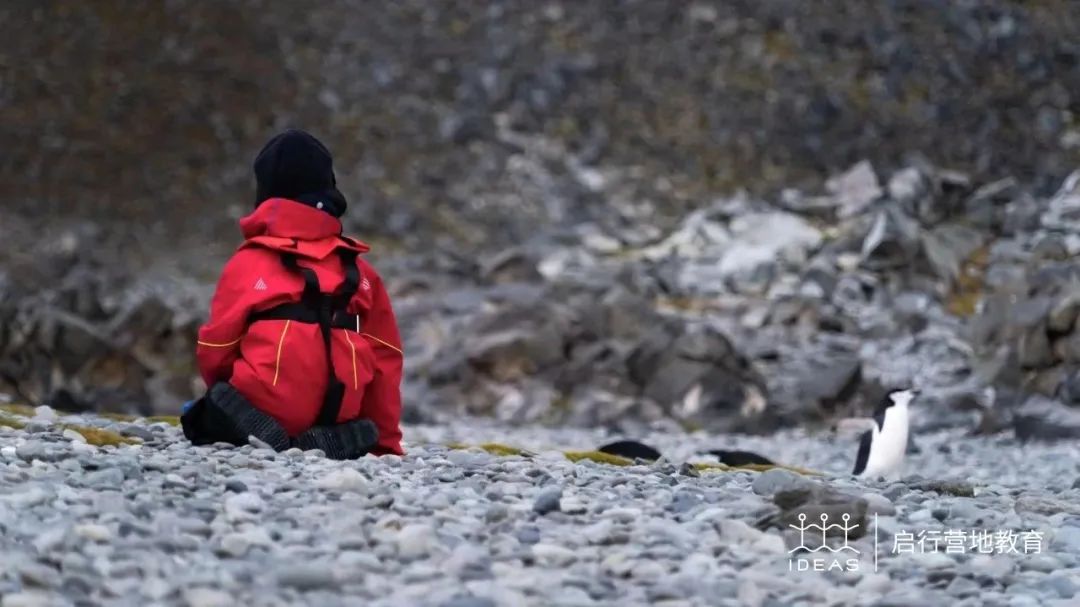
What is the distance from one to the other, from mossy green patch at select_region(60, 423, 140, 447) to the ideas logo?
3.52 metres

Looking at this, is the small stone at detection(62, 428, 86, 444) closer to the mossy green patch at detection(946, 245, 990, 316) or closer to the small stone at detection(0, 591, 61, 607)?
the small stone at detection(0, 591, 61, 607)

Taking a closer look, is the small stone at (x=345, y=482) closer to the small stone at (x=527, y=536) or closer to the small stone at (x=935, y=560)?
the small stone at (x=527, y=536)

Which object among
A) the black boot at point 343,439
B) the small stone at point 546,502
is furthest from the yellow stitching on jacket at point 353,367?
the small stone at point 546,502

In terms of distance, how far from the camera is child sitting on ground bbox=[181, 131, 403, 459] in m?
6.66

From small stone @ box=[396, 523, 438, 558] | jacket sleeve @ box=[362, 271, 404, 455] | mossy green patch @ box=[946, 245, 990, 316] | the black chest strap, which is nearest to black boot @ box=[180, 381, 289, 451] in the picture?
Result: the black chest strap

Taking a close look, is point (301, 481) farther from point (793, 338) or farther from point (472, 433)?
point (793, 338)

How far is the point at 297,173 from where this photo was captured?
6.95 m

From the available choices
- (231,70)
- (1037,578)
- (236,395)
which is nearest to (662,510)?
(1037,578)

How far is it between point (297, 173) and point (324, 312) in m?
0.71

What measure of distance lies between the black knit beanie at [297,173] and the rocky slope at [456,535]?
49.0 inches

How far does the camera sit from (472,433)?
17906 millimetres

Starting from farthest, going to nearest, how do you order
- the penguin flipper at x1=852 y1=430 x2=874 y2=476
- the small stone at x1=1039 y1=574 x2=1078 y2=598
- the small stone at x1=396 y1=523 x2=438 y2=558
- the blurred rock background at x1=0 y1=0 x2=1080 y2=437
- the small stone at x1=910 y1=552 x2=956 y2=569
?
the blurred rock background at x1=0 y1=0 x2=1080 y2=437, the penguin flipper at x1=852 y1=430 x2=874 y2=476, the small stone at x1=910 y1=552 x2=956 y2=569, the small stone at x1=1039 y1=574 x2=1078 y2=598, the small stone at x1=396 y1=523 x2=438 y2=558

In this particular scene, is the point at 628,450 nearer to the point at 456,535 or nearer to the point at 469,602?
the point at 456,535

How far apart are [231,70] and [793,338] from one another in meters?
19.1
